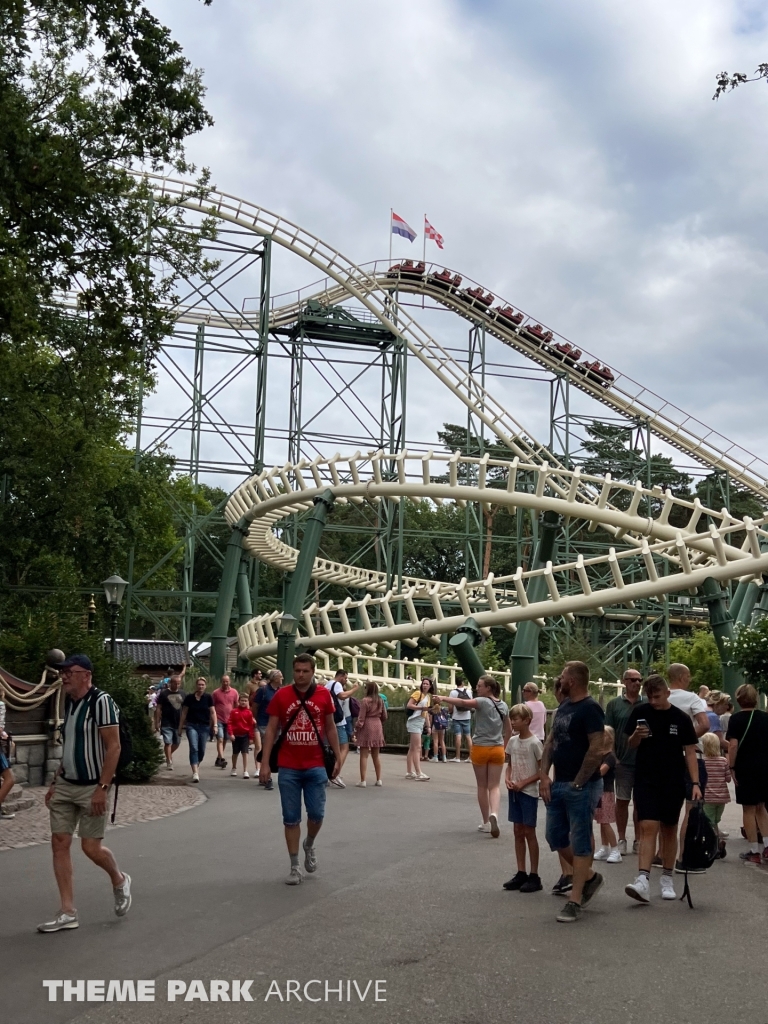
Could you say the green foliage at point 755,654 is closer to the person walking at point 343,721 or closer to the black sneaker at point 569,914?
the person walking at point 343,721

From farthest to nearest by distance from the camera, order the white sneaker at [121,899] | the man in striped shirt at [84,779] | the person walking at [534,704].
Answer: the person walking at [534,704] < the white sneaker at [121,899] < the man in striped shirt at [84,779]

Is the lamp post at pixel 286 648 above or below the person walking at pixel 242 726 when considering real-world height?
above

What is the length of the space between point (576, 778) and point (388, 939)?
152 centimetres

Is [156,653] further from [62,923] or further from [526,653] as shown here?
[62,923]

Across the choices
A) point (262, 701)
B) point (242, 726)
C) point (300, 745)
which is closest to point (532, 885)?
point (300, 745)

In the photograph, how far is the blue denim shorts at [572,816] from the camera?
6.88 meters

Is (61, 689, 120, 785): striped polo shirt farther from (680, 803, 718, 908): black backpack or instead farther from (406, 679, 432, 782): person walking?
(406, 679, 432, 782): person walking

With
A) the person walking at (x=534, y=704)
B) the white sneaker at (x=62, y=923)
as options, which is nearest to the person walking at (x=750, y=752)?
the person walking at (x=534, y=704)

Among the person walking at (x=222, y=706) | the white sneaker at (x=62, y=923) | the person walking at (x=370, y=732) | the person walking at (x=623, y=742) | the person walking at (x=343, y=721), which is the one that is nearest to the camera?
the white sneaker at (x=62, y=923)

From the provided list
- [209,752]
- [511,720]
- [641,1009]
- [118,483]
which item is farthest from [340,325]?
[641,1009]

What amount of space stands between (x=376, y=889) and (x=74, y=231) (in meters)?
7.57

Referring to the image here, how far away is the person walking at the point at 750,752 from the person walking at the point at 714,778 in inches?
3.7

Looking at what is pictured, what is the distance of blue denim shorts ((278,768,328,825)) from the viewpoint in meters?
7.79

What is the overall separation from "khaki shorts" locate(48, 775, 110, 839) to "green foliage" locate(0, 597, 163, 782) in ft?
25.3
